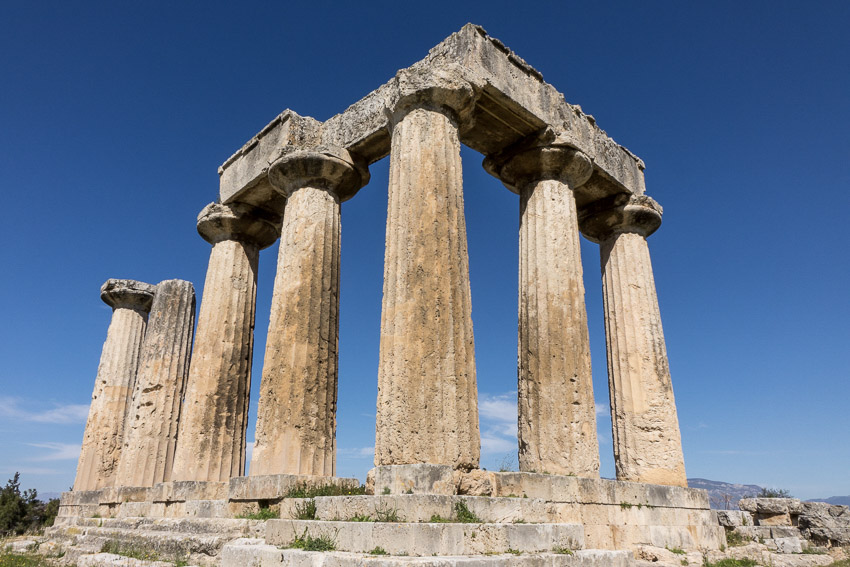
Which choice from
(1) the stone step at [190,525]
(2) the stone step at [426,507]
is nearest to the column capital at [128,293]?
(1) the stone step at [190,525]

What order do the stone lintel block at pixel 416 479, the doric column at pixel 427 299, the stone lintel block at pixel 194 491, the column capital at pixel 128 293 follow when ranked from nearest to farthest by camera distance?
the stone lintel block at pixel 416 479, the doric column at pixel 427 299, the stone lintel block at pixel 194 491, the column capital at pixel 128 293

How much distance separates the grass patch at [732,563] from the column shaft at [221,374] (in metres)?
11.0

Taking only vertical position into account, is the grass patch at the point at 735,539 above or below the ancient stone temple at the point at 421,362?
below

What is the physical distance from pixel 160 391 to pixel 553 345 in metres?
11.9

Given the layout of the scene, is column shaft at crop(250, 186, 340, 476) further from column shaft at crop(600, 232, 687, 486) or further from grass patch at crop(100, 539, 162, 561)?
column shaft at crop(600, 232, 687, 486)

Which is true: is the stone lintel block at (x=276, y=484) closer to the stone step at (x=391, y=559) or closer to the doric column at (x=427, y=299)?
the stone step at (x=391, y=559)

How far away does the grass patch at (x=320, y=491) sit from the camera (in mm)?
10719

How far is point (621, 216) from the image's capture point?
1664cm

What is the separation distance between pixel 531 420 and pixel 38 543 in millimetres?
14146

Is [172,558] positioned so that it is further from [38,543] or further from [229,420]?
[38,543]

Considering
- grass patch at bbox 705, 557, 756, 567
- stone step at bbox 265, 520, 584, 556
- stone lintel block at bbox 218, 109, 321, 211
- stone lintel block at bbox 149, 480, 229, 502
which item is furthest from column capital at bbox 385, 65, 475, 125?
grass patch at bbox 705, 557, 756, 567

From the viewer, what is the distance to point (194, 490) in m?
14.1

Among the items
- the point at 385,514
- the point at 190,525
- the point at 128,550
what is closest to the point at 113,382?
the point at 128,550

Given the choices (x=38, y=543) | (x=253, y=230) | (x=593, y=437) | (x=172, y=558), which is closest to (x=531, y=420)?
(x=593, y=437)
